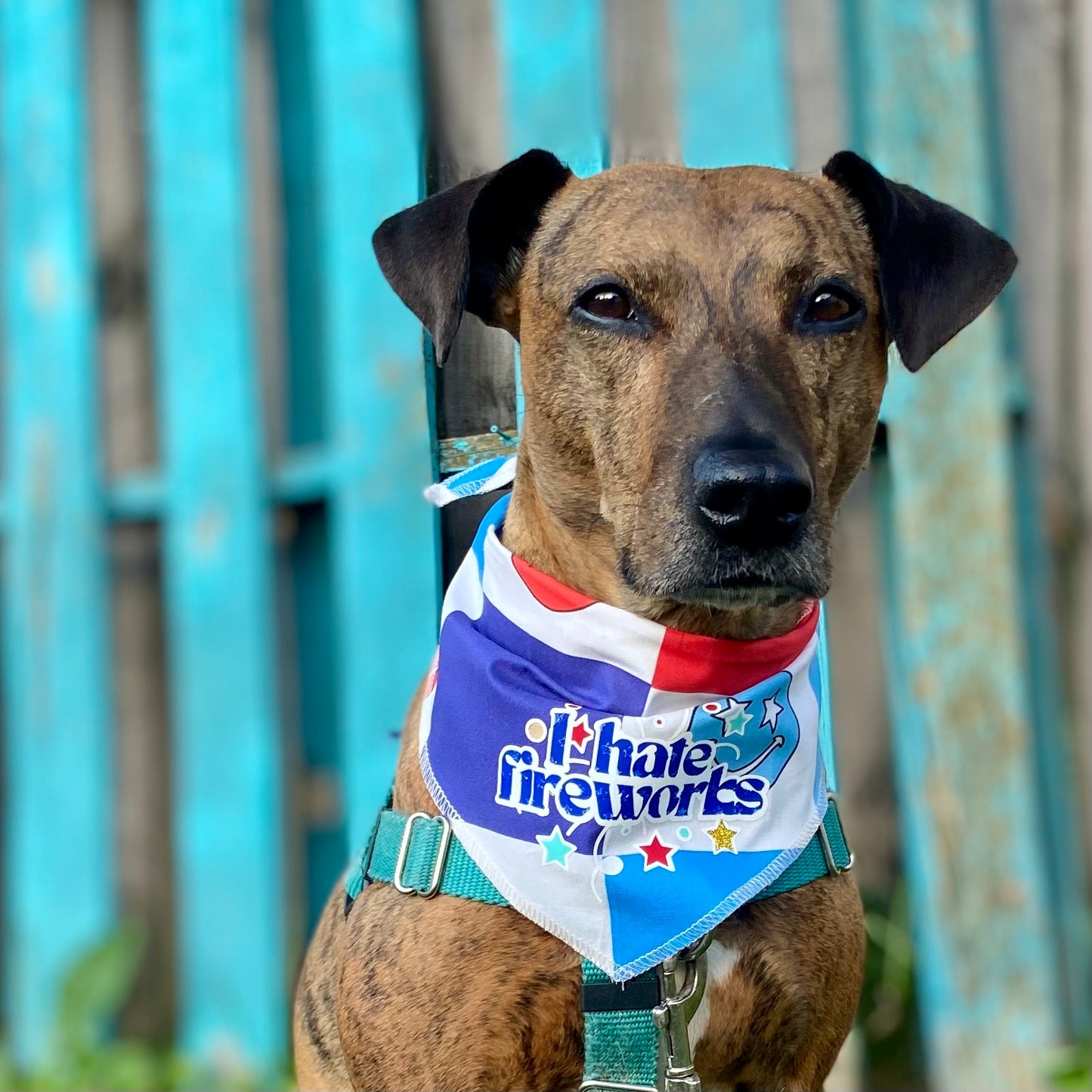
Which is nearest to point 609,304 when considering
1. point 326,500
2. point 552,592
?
point 552,592

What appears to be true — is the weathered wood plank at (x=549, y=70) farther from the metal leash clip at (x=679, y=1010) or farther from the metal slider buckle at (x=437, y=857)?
the metal leash clip at (x=679, y=1010)

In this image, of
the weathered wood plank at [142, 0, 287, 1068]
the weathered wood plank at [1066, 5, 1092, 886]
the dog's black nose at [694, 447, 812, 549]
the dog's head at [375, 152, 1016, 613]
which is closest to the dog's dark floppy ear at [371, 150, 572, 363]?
the dog's head at [375, 152, 1016, 613]

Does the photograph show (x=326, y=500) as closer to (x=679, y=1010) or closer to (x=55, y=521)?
(x=55, y=521)

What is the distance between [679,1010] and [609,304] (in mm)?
1023

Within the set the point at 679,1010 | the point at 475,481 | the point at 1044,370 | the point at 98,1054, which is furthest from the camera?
the point at 98,1054

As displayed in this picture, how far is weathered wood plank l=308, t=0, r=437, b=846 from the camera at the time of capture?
3.03 m

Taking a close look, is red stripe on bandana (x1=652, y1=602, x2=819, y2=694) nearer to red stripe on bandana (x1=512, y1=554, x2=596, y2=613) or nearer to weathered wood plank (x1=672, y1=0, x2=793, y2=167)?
red stripe on bandana (x1=512, y1=554, x2=596, y2=613)

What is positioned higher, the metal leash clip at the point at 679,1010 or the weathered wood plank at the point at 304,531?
the weathered wood plank at the point at 304,531

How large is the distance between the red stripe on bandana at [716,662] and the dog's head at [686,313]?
9 centimetres

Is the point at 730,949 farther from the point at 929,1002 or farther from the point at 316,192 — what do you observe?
the point at 316,192

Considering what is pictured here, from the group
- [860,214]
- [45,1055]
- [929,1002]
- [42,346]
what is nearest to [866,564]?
[929,1002]

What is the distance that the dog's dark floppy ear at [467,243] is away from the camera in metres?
1.89

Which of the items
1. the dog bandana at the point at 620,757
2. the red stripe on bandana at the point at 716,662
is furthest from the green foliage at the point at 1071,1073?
the red stripe on bandana at the point at 716,662

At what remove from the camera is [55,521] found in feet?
11.9
